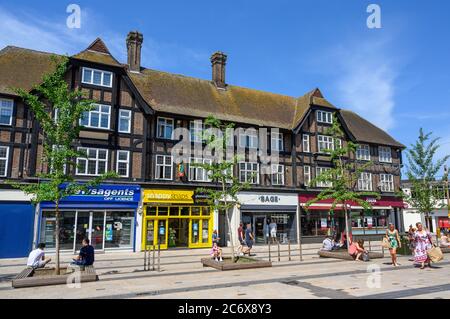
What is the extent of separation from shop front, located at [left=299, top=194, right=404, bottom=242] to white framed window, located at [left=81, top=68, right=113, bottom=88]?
17.3 m

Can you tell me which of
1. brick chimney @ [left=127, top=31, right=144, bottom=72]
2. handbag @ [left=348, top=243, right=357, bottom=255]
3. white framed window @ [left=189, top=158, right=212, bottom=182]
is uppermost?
brick chimney @ [left=127, top=31, right=144, bottom=72]

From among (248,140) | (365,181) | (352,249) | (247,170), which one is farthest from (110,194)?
(365,181)

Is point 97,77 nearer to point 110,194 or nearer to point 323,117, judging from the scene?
point 110,194

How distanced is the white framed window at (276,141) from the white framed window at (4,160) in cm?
1853

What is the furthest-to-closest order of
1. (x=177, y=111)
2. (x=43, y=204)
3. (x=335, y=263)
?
(x=177, y=111)
(x=43, y=204)
(x=335, y=263)

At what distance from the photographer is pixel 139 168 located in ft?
75.7

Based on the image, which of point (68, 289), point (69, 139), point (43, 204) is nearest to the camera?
point (68, 289)

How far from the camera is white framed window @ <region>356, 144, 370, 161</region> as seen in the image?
1289 inches

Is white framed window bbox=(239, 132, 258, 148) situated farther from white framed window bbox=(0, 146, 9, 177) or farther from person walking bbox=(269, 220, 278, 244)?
white framed window bbox=(0, 146, 9, 177)

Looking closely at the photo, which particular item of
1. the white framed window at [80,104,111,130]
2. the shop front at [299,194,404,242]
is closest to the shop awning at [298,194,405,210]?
the shop front at [299,194,404,242]

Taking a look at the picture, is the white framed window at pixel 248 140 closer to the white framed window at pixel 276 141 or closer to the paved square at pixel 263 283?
the white framed window at pixel 276 141
